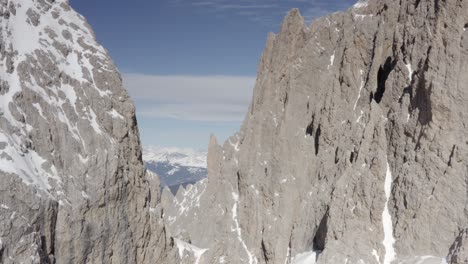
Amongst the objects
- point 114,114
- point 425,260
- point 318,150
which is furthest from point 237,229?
point 425,260

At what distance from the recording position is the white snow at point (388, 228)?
6462cm

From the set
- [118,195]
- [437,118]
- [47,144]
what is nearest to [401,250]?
[437,118]

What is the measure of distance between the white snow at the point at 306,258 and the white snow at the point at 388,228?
11.7 metres

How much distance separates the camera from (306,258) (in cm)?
7538

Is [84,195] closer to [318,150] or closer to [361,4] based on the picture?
[318,150]

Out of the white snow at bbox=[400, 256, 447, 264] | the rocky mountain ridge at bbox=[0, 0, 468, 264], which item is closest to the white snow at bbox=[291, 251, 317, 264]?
the rocky mountain ridge at bbox=[0, 0, 468, 264]

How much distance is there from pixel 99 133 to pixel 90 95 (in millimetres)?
5737

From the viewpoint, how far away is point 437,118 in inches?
2468

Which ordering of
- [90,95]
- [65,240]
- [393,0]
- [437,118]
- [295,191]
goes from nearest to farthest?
[65,240] < [437,118] < [90,95] < [393,0] < [295,191]

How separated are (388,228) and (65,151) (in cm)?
4415

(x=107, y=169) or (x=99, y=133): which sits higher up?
(x=99, y=133)

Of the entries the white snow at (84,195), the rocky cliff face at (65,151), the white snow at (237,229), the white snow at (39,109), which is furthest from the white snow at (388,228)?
the white snow at (39,109)

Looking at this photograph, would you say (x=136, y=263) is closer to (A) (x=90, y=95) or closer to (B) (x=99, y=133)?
(B) (x=99, y=133)

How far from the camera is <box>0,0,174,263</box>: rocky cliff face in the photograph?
53.7 metres
